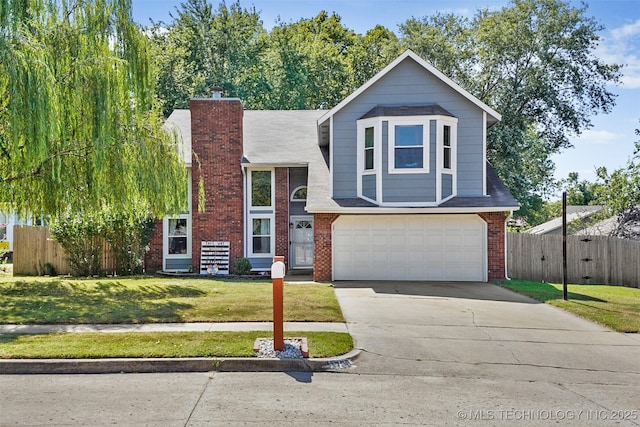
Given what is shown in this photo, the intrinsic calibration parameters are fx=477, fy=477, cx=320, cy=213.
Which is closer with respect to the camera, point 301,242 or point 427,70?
point 427,70

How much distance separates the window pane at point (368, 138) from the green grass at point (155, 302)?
4.95m

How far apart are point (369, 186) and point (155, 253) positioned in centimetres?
822

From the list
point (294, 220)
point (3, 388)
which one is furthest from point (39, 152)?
point (294, 220)

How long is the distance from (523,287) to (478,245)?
1842 mm

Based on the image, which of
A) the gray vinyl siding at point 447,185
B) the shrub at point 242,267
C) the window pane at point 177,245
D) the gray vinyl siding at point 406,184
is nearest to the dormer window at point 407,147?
the gray vinyl siding at point 406,184

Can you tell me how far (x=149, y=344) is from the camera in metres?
6.82

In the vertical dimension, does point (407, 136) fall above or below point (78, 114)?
above

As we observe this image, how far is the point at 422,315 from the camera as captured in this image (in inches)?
384

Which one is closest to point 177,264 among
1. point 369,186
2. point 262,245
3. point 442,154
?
point 262,245

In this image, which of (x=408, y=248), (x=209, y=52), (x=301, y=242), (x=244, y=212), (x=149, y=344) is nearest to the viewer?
(x=149, y=344)

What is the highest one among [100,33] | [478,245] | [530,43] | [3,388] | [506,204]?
[530,43]

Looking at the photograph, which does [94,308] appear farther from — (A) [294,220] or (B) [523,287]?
(B) [523,287]

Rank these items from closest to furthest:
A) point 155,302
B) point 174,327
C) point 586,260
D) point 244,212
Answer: point 174,327
point 155,302
point 244,212
point 586,260

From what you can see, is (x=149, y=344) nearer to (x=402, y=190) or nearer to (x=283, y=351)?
(x=283, y=351)
